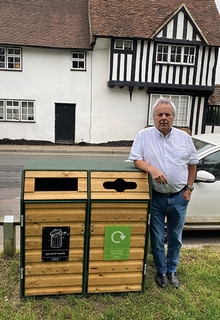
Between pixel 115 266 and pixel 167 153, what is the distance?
1.18 m

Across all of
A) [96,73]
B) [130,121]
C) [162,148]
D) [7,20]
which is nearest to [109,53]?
[96,73]

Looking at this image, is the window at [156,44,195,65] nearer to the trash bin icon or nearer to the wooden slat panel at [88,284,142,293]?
the wooden slat panel at [88,284,142,293]

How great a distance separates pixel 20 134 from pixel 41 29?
5.81m

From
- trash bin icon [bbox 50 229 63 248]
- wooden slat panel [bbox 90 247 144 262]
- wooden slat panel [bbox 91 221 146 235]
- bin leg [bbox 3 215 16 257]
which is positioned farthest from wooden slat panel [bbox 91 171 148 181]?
bin leg [bbox 3 215 16 257]

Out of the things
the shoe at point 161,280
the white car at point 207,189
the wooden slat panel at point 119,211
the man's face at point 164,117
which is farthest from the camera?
the white car at point 207,189

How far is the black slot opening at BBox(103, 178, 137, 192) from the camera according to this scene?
300cm

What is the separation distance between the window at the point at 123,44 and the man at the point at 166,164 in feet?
47.0

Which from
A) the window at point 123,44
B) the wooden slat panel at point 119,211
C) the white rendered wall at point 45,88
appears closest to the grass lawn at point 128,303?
the wooden slat panel at point 119,211

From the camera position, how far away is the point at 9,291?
306cm

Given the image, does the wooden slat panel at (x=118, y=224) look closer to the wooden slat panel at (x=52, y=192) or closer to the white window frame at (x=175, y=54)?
the wooden slat panel at (x=52, y=192)

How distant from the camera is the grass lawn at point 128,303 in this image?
9.06ft

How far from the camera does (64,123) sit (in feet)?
56.7

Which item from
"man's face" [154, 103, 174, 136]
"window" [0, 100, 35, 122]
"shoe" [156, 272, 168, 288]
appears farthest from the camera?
"window" [0, 100, 35, 122]

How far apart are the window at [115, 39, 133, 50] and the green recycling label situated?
14.9 meters
